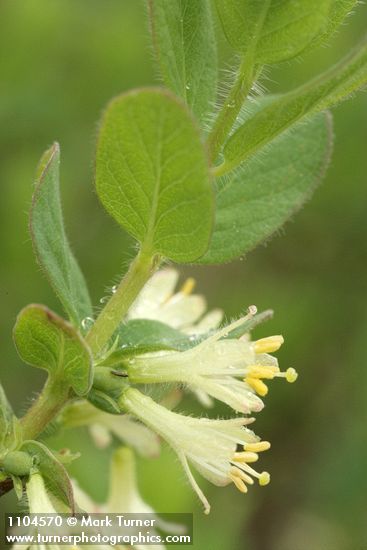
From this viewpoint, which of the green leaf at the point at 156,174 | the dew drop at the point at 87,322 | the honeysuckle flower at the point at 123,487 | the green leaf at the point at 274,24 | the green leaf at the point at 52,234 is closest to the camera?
the green leaf at the point at 156,174

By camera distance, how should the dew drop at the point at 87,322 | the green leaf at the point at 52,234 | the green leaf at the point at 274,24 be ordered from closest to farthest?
the green leaf at the point at 274,24
the green leaf at the point at 52,234
the dew drop at the point at 87,322

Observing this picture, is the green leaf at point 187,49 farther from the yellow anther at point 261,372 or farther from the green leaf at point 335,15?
the yellow anther at point 261,372

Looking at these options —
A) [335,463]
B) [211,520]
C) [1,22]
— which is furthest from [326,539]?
[1,22]

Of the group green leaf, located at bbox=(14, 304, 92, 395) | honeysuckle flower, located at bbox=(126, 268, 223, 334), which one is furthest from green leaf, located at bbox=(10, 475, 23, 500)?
honeysuckle flower, located at bbox=(126, 268, 223, 334)

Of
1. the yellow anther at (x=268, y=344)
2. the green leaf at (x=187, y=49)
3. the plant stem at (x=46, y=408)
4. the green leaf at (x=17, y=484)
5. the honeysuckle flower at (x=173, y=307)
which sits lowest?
the green leaf at (x=17, y=484)

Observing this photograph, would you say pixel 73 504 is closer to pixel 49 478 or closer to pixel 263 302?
pixel 49 478

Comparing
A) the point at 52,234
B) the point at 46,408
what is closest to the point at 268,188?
the point at 52,234

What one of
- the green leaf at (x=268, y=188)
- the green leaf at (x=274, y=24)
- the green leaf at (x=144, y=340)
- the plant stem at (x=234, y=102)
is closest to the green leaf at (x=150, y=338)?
the green leaf at (x=144, y=340)
